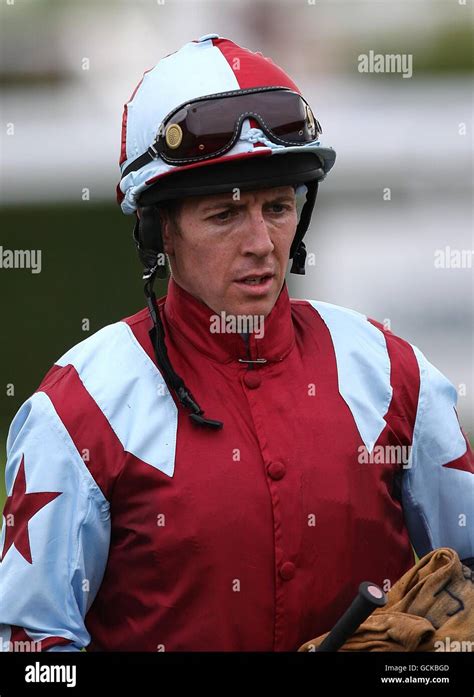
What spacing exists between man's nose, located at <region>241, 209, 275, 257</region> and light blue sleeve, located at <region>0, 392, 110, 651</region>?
0.52m

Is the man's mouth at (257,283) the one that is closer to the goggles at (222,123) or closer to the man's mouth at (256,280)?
the man's mouth at (256,280)

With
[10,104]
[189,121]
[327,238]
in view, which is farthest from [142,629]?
[10,104]

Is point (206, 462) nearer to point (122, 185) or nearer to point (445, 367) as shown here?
point (122, 185)

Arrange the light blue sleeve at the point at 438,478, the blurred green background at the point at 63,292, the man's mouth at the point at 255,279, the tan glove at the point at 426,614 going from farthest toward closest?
the blurred green background at the point at 63,292 < the light blue sleeve at the point at 438,478 < the man's mouth at the point at 255,279 < the tan glove at the point at 426,614

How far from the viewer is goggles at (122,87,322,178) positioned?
2473 mm

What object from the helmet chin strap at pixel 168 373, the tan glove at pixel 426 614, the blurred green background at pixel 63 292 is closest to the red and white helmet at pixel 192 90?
the helmet chin strap at pixel 168 373

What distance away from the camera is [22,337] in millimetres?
9398

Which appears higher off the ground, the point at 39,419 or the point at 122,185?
the point at 122,185

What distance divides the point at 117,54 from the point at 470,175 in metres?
3.13

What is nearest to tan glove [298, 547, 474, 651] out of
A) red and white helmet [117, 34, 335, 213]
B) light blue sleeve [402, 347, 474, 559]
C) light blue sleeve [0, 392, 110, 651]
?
light blue sleeve [402, 347, 474, 559]

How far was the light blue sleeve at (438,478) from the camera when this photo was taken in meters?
2.62

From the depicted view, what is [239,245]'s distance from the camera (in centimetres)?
248

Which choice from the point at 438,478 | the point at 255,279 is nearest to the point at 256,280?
the point at 255,279

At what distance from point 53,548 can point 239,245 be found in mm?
707
